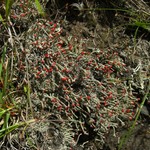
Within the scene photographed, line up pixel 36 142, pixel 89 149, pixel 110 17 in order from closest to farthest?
pixel 36 142, pixel 89 149, pixel 110 17

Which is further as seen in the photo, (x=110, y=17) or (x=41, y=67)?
(x=110, y=17)

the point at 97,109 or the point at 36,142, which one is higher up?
the point at 97,109

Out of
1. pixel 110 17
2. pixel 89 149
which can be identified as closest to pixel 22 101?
pixel 89 149

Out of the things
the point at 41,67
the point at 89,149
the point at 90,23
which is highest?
the point at 90,23

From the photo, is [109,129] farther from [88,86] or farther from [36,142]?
[36,142]

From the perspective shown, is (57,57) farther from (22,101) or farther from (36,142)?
(36,142)

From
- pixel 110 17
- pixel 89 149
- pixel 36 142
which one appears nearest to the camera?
pixel 36 142
